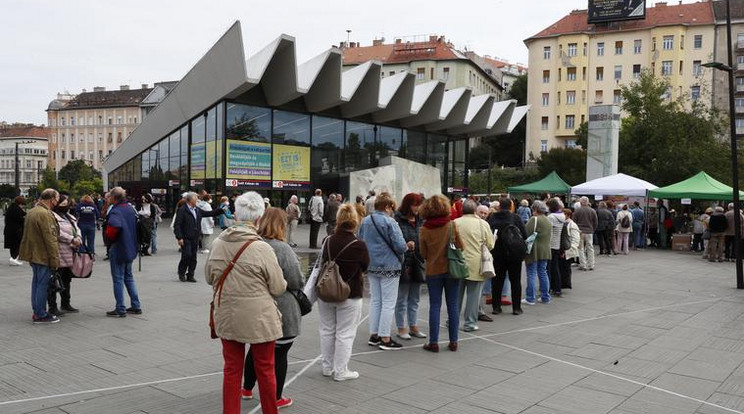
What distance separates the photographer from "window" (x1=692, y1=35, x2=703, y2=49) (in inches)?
2992

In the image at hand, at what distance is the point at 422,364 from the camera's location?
6379 mm

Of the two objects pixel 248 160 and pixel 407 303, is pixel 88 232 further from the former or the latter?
pixel 248 160

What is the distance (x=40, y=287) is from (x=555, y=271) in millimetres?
8217

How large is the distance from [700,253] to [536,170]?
50.6m

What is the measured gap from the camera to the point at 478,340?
757cm

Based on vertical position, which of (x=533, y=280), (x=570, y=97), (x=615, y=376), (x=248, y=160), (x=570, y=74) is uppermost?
(x=570, y=74)

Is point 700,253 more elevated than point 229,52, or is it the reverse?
point 229,52

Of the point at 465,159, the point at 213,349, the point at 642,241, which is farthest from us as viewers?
the point at 465,159

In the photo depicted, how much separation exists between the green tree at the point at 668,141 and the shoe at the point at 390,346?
1091 inches

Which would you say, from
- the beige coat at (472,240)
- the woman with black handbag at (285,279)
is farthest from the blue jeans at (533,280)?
the woman with black handbag at (285,279)

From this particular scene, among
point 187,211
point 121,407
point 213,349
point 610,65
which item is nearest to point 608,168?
point 187,211

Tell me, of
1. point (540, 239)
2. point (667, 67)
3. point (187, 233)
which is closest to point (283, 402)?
point (540, 239)

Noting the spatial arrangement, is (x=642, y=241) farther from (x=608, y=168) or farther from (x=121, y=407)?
(x=121, y=407)

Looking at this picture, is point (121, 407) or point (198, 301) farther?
point (198, 301)
